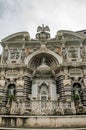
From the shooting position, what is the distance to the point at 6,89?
67.7ft

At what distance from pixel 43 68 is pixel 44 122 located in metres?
9.94

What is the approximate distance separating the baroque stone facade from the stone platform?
209 inches

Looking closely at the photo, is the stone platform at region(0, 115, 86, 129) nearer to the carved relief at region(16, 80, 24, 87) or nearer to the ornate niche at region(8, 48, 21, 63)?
the carved relief at region(16, 80, 24, 87)

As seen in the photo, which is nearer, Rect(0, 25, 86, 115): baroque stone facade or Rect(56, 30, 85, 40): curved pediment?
Rect(0, 25, 86, 115): baroque stone facade

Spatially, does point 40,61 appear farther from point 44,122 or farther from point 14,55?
point 44,122

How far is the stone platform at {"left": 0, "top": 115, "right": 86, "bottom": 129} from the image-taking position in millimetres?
11445

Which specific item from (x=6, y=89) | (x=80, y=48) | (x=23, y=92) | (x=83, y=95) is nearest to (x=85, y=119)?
(x=83, y=95)

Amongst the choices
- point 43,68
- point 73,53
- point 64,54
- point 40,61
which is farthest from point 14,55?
point 73,53

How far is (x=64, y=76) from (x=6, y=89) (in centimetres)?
775

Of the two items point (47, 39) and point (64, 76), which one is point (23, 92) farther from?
point (47, 39)

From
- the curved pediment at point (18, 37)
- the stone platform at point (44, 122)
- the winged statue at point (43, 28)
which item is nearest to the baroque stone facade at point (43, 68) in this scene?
the curved pediment at point (18, 37)

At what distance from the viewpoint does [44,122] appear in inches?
457

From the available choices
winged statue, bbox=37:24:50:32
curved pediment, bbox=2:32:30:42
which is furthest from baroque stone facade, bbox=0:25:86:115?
winged statue, bbox=37:24:50:32

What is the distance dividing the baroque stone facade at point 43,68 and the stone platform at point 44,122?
5309 mm
